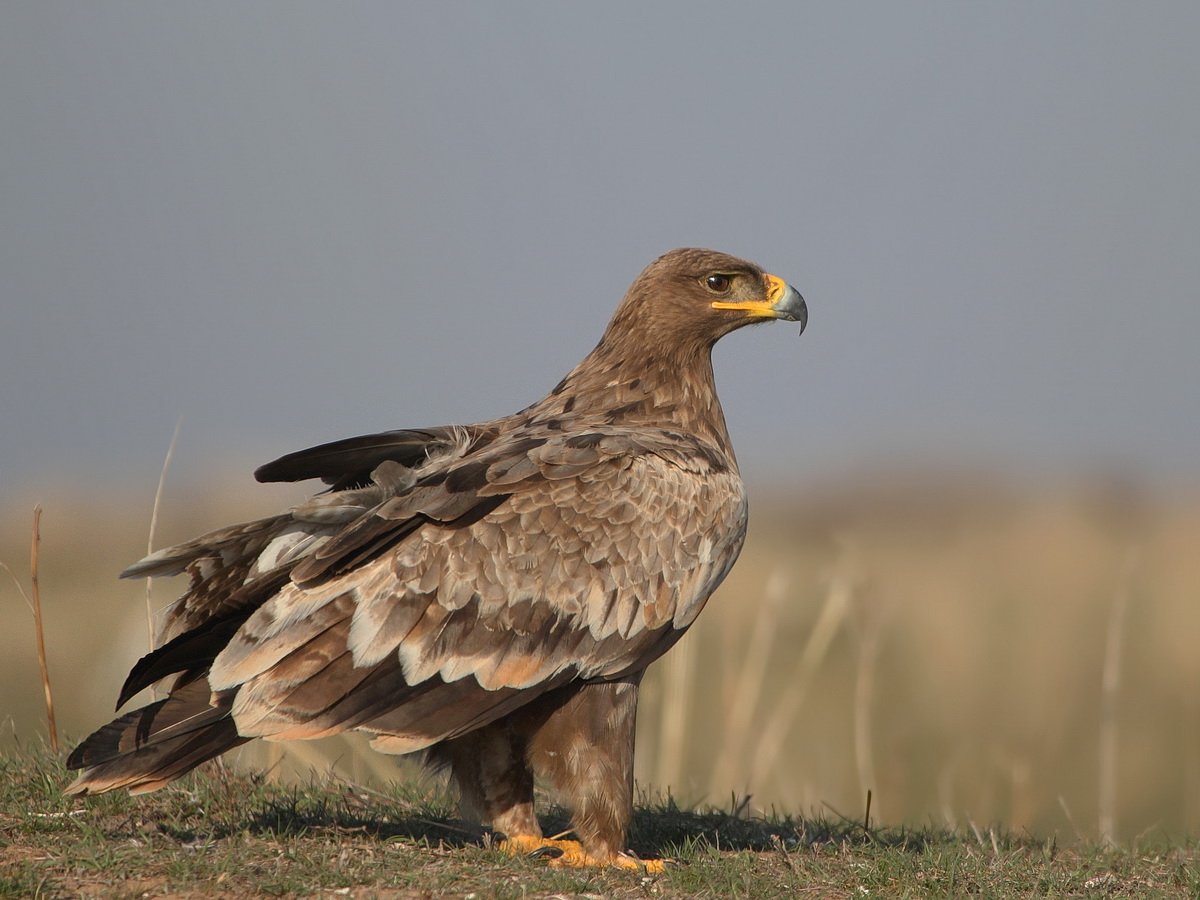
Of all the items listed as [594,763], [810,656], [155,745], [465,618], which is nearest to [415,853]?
[594,763]

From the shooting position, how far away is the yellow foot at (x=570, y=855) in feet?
18.6

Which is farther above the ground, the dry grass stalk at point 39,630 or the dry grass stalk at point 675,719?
the dry grass stalk at point 39,630

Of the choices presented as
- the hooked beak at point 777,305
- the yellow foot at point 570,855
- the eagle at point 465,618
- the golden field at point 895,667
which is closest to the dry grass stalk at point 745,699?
the golden field at point 895,667

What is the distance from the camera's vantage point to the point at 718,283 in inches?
281

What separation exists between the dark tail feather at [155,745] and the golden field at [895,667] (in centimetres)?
167

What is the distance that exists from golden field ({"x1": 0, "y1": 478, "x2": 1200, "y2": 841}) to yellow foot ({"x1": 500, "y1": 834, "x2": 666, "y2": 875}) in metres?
1.56

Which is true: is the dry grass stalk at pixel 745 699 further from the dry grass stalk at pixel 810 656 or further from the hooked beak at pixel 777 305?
the hooked beak at pixel 777 305

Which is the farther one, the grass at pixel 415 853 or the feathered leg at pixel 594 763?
the feathered leg at pixel 594 763

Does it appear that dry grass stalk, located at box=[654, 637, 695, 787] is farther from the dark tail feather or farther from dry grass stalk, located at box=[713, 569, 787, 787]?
the dark tail feather

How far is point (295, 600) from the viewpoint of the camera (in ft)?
18.2

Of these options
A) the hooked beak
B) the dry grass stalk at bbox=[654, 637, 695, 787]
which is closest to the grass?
the dry grass stalk at bbox=[654, 637, 695, 787]

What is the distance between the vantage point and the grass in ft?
16.6

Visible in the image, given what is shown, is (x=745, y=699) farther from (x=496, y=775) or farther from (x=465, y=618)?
(x=465, y=618)

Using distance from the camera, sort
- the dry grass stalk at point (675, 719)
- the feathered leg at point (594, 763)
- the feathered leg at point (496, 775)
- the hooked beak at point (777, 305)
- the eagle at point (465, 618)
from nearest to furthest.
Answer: the eagle at point (465, 618) < the feathered leg at point (594, 763) < the feathered leg at point (496, 775) < the hooked beak at point (777, 305) < the dry grass stalk at point (675, 719)
